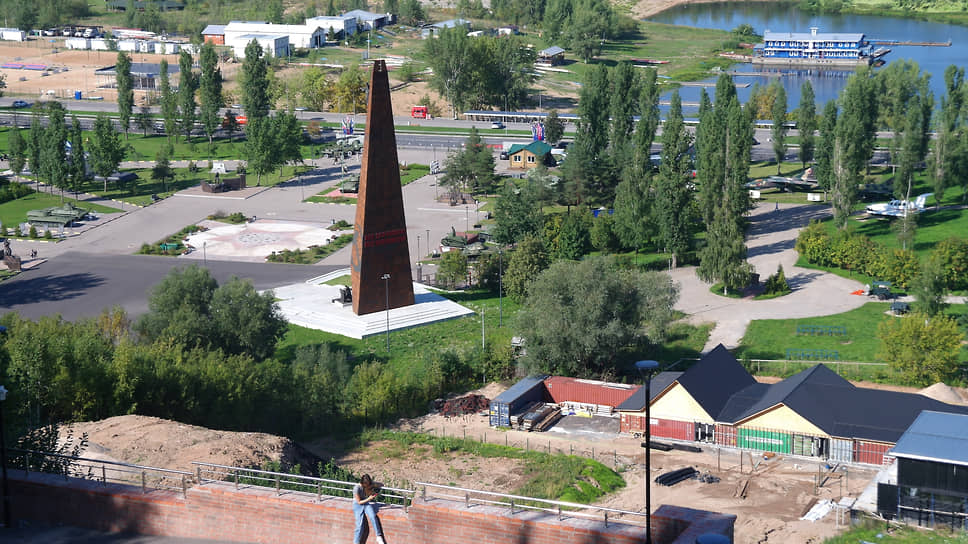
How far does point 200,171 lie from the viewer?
86.4m

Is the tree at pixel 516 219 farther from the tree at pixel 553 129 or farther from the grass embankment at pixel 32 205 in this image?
the grass embankment at pixel 32 205

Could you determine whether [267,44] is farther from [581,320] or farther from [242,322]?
[581,320]

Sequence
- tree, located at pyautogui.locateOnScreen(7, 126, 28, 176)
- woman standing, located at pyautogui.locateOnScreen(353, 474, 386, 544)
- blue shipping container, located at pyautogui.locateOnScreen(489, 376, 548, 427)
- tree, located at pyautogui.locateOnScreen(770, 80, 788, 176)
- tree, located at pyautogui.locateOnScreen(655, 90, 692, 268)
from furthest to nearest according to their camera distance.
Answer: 1. tree, located at pyautogui.locateOnScreen(7, 126, 28, 176)
2. tree, located at pyautogui.locateOnScreen(770, 80, 788, 176)
3. tree, located at pyautogui.locateOnScreen(655, 90, 692, 268)
4. blue shipping container, located at pyautogui.locateOnScreen(489, 376, 548, 427)
5. woman standing, located at pyautogui.locateOnScreen(353, 474, 386, 544)

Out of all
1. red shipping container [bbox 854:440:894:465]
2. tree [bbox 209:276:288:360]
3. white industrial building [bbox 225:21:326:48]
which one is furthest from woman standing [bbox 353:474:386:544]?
white industrial building [bbox 225:21:326:48]

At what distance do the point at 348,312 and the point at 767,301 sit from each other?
19.9 metres

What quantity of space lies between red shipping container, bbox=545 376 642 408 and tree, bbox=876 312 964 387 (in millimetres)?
10081

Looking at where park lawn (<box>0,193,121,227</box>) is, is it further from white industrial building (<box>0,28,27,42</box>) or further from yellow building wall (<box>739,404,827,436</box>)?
white industrial building (<box>0,28,27,42</box>)

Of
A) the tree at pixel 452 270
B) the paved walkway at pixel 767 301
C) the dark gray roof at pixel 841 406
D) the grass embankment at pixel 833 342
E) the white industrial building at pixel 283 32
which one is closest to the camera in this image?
the dark gray roof at pixel 841 406

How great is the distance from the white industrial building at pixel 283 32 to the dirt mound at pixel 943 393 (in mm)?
102059

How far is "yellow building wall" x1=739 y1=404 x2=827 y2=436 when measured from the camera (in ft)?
122

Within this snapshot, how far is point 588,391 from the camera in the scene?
138ft

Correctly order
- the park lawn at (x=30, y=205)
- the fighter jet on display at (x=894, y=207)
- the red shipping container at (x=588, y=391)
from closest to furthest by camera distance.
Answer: the red shipping container at (x=588, y=391)
the fighter jet on display at (x=894, y=207)
the park lawn at (x=30, y=205)

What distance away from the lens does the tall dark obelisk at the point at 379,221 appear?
160ft

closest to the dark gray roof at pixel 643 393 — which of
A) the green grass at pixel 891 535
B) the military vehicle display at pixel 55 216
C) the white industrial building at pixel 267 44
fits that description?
the green grass at pixel 891 535
